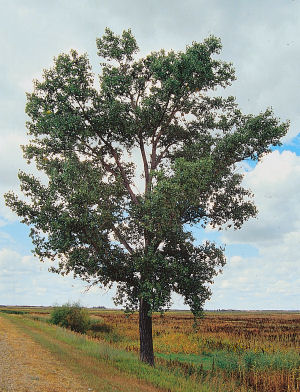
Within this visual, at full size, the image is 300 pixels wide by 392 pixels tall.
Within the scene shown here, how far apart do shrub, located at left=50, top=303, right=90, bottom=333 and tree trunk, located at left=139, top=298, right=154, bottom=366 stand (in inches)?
1242

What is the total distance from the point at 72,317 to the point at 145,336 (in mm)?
32749

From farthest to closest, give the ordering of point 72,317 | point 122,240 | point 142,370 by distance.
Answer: point 72,317 < point 122,240 < point 142,370

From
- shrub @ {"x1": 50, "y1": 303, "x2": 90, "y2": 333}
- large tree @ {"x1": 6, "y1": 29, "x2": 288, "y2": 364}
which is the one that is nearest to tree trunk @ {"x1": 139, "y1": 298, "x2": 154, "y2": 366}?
large tree @ {"x1": 6, "y1": 29, "x2": 288, "y2": 364}

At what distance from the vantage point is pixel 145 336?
20375 millimetres

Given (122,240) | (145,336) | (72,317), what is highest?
(122,240)

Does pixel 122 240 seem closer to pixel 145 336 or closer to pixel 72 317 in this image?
A: pixel 145 336

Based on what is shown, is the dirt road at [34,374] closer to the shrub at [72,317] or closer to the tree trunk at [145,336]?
the tree trunk at [145,336]

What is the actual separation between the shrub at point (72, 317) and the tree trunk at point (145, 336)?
104 feet

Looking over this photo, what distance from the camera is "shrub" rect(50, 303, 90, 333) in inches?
1944

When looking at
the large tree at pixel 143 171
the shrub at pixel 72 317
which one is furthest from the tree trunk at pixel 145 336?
the shrub at pixel 72 317

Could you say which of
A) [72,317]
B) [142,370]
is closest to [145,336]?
[142,370]

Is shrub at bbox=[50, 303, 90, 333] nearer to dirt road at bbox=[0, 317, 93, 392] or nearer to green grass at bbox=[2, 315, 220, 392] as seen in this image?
green grass at bbox=[2, 315, 220, 392]

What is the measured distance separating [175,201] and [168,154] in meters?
7.33

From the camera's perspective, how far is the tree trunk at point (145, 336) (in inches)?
789
